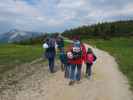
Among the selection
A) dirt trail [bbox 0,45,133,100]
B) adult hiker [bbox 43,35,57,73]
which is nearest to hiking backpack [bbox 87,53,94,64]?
dirt trail [bbox 0,45,133,100]

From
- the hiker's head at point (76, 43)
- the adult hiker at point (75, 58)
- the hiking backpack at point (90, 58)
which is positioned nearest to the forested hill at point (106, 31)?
the hiking backpack at point (90, 58)

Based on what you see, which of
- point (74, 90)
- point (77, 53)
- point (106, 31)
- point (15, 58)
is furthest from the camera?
point (106, 31)

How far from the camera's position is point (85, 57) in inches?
621

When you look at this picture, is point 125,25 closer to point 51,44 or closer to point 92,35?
point 92,35

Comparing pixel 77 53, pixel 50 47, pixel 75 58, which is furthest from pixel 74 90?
pixel 50 47

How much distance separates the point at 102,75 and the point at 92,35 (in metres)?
135

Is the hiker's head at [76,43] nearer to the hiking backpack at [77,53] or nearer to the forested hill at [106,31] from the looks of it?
the hiking backpack at [77,53]

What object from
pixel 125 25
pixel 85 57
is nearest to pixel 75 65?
pixel 85 57

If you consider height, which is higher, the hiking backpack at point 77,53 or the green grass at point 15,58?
the hiking backpack at point 77,53

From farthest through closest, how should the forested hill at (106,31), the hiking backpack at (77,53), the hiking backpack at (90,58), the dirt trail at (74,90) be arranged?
the forested hill at (106,31) → the hiking backpack at (90,58) → the hiking backpack at (77,53) → the dirt trail at (74,90)

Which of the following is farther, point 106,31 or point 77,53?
point 106,31

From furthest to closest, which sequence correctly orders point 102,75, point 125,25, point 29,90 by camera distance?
point 125,25
point 102,75
point 29,90

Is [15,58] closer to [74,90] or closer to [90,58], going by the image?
[90,58]

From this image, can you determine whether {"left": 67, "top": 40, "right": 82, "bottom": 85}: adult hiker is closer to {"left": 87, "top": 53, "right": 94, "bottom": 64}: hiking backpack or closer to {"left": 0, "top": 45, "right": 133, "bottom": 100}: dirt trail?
{"left": 0, "top": 45, "right": 133, "bottom": 100}: dirt trail
